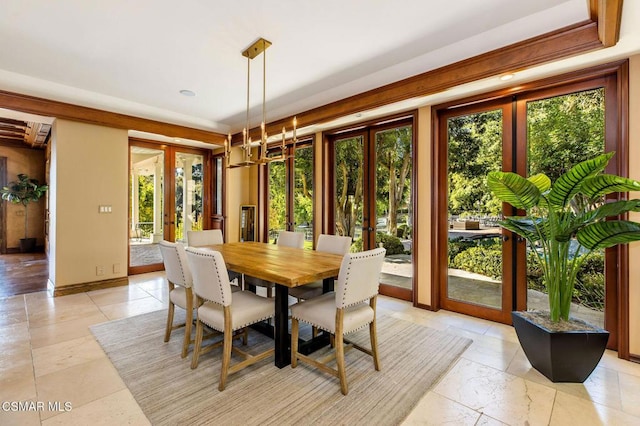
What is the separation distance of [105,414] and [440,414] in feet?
6.76

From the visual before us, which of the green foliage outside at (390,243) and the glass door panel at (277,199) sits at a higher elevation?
the glass door panel at (277,199)

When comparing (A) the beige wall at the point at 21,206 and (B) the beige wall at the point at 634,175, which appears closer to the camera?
(B) the beige wall at the point at 634,175

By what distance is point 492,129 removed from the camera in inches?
131

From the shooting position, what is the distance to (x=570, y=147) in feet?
9.38

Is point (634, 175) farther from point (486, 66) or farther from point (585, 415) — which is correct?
point (585, 415)

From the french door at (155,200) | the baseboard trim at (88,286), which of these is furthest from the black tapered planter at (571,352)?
the french door at (155,200)

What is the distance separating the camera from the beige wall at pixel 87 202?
4090 millimetres

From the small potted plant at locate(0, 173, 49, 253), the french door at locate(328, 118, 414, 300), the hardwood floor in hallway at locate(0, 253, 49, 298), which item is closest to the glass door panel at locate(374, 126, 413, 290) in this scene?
the french door at locate(328, 118, 414, 300)

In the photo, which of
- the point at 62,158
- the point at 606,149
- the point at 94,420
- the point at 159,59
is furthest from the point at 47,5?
the point at 606,149

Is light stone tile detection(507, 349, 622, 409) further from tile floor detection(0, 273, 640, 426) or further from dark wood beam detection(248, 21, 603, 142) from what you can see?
dark wood beam detection(248, 21, 603, 142)

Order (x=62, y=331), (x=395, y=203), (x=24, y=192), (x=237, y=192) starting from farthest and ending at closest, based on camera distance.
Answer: (x=24, y=192) < (x=237, y=192) < (x=395, y=203) < (x=62, y=331)

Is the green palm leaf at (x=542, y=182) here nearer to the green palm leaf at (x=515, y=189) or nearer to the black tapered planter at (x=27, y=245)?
the green palm leaf at (x=515, y=189)

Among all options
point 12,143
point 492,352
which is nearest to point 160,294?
point 492,352

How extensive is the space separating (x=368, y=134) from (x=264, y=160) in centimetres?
206
